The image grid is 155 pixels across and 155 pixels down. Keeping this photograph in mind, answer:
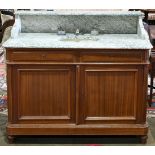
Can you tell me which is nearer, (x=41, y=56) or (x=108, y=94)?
(x=41, y=56)

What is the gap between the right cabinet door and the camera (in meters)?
3.06

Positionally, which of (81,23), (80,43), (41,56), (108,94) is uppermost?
(81,23)

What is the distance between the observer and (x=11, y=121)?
320 cm

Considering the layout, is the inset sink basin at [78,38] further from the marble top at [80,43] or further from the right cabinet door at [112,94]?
the right cabinet door at [112,94]

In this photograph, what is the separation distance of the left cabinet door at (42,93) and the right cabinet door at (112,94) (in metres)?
0.11

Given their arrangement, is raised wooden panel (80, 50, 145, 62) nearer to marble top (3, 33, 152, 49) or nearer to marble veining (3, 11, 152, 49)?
marble top (3, 33, 152, 49)

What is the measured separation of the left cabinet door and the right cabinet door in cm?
11

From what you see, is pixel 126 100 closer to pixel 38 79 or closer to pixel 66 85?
pixel 66 85

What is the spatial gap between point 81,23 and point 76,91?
0.73m

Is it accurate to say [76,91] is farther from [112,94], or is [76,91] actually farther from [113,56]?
[113,56]

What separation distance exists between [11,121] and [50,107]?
366 millimetres

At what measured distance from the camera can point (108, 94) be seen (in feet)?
10.3

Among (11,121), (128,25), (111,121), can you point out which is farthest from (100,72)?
(11,121)

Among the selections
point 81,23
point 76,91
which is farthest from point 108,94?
point 81,23
